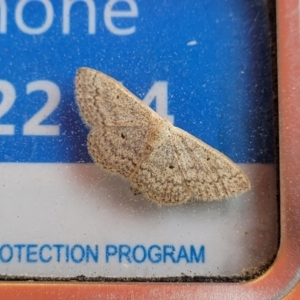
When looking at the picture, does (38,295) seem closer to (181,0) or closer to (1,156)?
(1,156)

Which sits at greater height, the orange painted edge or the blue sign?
the blue sign

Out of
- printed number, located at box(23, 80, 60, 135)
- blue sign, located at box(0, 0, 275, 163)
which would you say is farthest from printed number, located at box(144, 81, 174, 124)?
printed number, located at box(23, 80, 60, 135)

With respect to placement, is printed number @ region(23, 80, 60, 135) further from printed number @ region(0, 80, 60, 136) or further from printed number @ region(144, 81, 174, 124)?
printed number @ region(144, 81, 174, 124)

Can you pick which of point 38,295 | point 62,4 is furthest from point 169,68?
point 38,295

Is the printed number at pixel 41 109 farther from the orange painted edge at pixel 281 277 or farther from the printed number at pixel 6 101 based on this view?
the orange painted edge at pixel 281 277

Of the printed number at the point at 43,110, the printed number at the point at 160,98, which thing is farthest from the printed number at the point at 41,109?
the printed number at the point at 160,98

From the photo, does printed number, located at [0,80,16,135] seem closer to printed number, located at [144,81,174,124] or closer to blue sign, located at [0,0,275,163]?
blue sign, located at [0,0,275,163]
